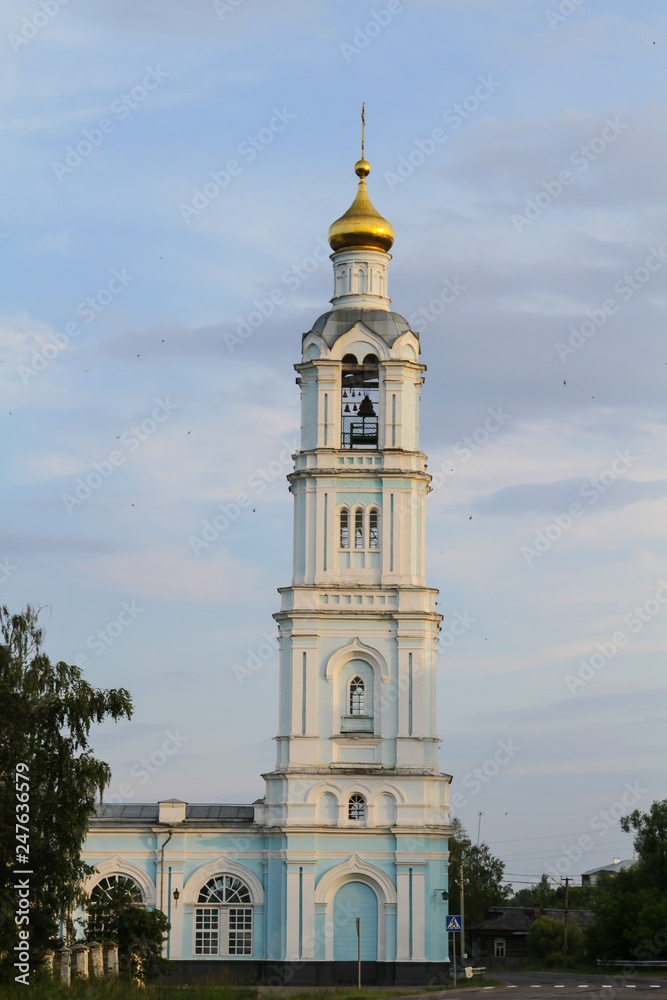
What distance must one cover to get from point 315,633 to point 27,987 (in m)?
21.1

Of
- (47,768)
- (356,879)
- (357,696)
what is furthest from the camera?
(357,696)

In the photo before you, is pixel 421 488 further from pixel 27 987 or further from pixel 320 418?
pixel 27 987

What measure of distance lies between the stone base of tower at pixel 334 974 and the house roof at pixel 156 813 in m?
4.48

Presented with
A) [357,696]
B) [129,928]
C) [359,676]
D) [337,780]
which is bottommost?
[129,928]

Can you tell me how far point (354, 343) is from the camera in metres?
50.6

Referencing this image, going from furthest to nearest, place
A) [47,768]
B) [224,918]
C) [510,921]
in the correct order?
[510,921] → [224,918] → [47,768]

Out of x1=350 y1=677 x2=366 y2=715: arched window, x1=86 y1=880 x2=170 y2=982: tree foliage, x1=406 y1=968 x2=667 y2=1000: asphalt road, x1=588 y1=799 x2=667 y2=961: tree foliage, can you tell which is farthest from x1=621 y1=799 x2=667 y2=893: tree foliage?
x1=86 y1=880 x2=170 y2=982: tree foliage

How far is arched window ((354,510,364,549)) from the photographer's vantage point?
161 feet

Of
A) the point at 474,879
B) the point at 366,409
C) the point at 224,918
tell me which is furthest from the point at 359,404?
the point at 474,879

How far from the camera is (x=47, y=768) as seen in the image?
3475cm

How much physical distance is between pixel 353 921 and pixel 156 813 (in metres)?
7.76

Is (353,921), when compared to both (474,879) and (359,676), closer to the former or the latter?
(359,676)

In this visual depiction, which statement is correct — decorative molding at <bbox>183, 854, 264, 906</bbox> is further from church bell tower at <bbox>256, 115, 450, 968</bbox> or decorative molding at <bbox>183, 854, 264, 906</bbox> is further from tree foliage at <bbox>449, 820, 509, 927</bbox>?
tree foliage at <bbox>449, 820, 509, 927</bbox>

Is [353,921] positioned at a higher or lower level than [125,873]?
lower
